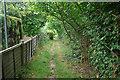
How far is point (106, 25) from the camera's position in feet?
8.45

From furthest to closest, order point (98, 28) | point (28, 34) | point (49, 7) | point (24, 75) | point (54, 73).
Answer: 1. point (28, 34)
2. point (54, 73)
3. point (24, 75)
4. point (49, 7)
5. point (98, 28)

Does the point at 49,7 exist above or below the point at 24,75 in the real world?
above

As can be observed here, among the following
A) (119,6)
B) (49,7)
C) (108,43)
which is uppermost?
(49,7)

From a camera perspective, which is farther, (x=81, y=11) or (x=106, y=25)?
(x=81, y=11)

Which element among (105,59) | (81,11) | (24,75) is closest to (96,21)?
(81,11)

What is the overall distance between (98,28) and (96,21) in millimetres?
226

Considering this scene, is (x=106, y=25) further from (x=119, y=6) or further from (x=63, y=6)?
(x=63, y=6)

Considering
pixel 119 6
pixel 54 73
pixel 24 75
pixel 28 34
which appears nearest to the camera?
pixel 119 6

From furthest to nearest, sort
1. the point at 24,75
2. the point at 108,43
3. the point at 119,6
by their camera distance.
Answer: the point at 24,75 → the point at 108,43 → the point at 119,6

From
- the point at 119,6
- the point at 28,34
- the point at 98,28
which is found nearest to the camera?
the point at 119,6

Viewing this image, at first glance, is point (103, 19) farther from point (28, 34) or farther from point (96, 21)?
point (28, 34)

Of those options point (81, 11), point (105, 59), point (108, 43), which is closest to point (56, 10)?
point (81, 11)

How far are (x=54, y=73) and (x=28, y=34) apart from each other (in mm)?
5026

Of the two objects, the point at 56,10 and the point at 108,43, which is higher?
the point at 56,10
